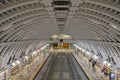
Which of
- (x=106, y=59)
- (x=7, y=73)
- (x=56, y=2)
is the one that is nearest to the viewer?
(x=56, y=2)

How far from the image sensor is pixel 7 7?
12.8 metres

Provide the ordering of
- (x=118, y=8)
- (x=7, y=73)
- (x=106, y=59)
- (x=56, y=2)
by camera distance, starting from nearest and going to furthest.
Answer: (x=118, y=8)
(x=56, y=2)
(x=7, y=73)
(x=106, y=59)

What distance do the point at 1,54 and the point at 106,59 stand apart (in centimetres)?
1479

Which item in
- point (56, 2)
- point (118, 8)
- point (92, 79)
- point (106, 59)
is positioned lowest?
point (92, 79)

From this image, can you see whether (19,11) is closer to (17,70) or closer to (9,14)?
(9,14)

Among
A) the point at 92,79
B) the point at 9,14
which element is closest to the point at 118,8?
the point at 9,14

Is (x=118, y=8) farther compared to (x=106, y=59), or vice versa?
(x=106, y=59)

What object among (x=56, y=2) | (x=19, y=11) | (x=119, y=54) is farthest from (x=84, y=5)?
(x=119, y=54)

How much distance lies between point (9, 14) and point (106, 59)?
1953cm

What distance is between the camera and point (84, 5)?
601 inches

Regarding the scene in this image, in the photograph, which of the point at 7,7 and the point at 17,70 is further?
the point at 17,70

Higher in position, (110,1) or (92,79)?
(110,1)

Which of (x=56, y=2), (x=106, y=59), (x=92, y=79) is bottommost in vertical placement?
(x=92, y=79)

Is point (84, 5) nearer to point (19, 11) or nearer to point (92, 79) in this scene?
point (19, 11)
